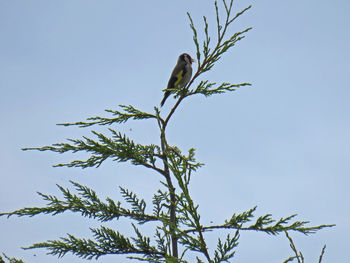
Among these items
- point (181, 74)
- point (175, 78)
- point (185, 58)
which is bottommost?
point (181, 74)

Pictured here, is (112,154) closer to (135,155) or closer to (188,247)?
(135,155)

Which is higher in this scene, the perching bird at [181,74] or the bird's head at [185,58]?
the bird's head at [185,58]

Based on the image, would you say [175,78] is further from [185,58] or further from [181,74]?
[185,58]

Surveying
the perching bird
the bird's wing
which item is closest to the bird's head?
the perching bird

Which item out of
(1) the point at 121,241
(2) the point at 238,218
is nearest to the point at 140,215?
(1) the point at 121,241

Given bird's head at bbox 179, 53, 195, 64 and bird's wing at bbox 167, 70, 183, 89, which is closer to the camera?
bird's wing at bbox 167, 70, 183, 89

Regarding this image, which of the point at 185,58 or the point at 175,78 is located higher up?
the point at 185,58

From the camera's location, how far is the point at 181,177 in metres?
3.45

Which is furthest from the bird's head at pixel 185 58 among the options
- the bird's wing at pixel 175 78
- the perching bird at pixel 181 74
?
the bird's wing at pixel 175 78

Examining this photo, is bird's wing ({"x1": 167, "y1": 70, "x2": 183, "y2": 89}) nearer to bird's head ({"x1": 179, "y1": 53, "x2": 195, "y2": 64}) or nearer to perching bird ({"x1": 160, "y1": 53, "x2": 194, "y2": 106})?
perching bird ({"x1": 160, "y1": 53, "x2": 194, "y2": 106})

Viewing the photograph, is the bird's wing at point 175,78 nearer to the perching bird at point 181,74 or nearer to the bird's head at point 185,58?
the perching bird at point 181,74

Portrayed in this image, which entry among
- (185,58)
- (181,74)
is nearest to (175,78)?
(181,74)

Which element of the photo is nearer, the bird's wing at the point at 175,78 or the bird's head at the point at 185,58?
the bird's wing at the point at 175,78

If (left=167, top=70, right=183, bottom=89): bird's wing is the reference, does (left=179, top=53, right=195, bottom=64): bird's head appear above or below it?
above
